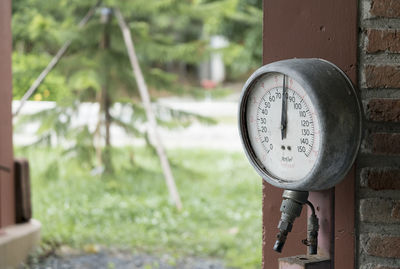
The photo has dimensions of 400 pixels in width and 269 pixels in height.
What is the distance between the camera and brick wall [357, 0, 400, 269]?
63.7 inches

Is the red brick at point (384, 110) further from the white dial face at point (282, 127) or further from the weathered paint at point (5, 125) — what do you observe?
the weathered paint at point (5, 125)

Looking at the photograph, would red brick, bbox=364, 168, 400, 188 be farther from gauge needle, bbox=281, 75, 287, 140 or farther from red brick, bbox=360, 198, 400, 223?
gauge needle, bbox=281, 75, 287, 140

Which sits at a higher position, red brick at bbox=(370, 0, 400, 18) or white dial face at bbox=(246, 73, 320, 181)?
red brick at bbox=(370, 0, 400, 18)

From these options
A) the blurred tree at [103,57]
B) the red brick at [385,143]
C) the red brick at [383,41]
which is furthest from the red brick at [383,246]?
the blurred tree at [103,57]

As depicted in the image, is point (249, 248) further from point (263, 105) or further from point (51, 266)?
point (263, 105)

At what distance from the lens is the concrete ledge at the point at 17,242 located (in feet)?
11.8

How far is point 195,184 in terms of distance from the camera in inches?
276

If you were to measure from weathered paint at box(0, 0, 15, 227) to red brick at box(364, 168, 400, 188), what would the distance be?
278 cm

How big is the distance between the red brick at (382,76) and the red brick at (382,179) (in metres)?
0.24

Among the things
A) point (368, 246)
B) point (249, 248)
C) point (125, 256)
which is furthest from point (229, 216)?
point (368, 246)

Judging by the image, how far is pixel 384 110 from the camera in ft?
5.30

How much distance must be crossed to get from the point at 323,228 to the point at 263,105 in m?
0.38

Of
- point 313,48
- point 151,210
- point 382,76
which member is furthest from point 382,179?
point 151,210

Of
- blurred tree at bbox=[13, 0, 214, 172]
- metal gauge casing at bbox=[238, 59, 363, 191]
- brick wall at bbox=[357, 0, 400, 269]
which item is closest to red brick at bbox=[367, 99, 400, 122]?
brick wall at bbox=[357, 0, 400, 269]
